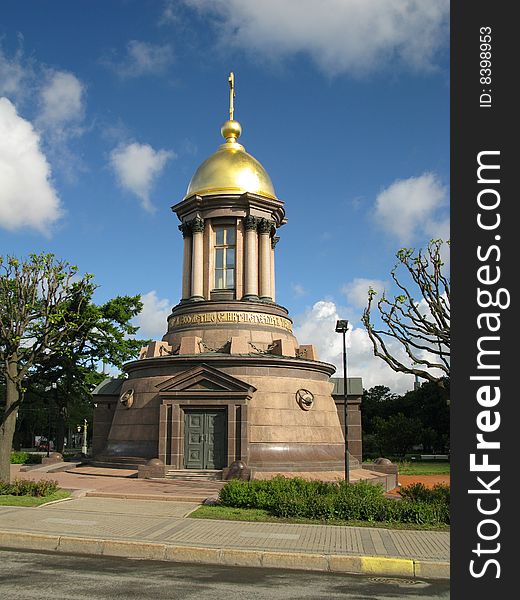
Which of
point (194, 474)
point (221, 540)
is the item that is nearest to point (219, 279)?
point (194, 474)

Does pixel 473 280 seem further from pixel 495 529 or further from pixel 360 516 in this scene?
pixel 360 516

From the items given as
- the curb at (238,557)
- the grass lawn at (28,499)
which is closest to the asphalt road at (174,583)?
the curb at (238,557)

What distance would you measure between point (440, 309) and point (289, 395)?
319 inches

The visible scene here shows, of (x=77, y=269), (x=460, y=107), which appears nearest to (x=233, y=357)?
(x=77, y=269)

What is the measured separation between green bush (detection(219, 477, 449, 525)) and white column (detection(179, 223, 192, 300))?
55.7ft

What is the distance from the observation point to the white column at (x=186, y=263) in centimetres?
3440

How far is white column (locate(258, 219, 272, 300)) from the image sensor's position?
111 feet

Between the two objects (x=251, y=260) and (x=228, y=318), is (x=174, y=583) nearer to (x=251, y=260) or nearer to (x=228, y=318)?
(x=228, y=318)

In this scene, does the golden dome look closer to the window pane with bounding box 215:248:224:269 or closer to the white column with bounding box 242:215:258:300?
the white column with bounding box 242:215:258:300

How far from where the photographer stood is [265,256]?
34.1 metres

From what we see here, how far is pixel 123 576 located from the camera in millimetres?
10758

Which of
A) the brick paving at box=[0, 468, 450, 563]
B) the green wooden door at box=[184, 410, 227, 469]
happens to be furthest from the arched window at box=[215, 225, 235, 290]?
the brick paving at box=[0, 468, 450, 563]

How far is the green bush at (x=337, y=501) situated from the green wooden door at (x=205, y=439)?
7645mm

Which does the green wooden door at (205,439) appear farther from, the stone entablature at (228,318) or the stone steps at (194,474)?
the stone entablature at (228,318)
